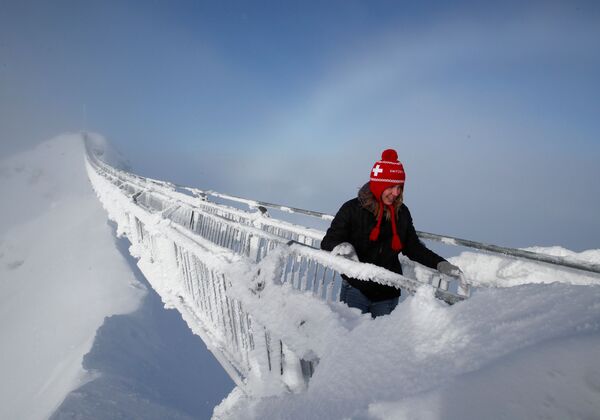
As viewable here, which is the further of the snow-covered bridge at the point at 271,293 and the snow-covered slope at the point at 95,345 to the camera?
the snow-covered slope at the point at 95,345

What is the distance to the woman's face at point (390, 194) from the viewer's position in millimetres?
2802

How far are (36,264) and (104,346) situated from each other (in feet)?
51.2

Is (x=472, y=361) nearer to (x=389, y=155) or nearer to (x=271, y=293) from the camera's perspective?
(x=271, y=293)

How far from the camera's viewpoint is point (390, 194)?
2828mm

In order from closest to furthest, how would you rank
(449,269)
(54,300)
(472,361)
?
(472,361)
(449,269)
(54,300)

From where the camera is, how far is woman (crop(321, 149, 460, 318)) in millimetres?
2768

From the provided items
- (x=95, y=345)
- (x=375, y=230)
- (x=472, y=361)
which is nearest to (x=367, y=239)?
(x=375, y=230)

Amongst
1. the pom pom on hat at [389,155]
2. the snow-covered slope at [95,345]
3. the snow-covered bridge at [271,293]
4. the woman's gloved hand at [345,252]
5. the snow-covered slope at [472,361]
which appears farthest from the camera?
the snow-covered slope at [95,345]

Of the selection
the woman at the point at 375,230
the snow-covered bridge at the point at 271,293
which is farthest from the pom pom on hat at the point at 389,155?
the snow-covered bridge at the point at 271,293

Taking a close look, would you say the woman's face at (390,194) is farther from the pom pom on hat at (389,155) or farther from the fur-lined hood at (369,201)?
the pom pom on hat at (389,155)

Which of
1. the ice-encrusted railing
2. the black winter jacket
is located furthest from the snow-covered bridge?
the black winter jacket

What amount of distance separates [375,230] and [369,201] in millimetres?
275

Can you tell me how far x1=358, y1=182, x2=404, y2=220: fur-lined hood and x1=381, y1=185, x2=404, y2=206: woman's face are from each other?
7cm

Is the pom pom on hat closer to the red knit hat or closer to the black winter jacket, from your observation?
the red knit hat
